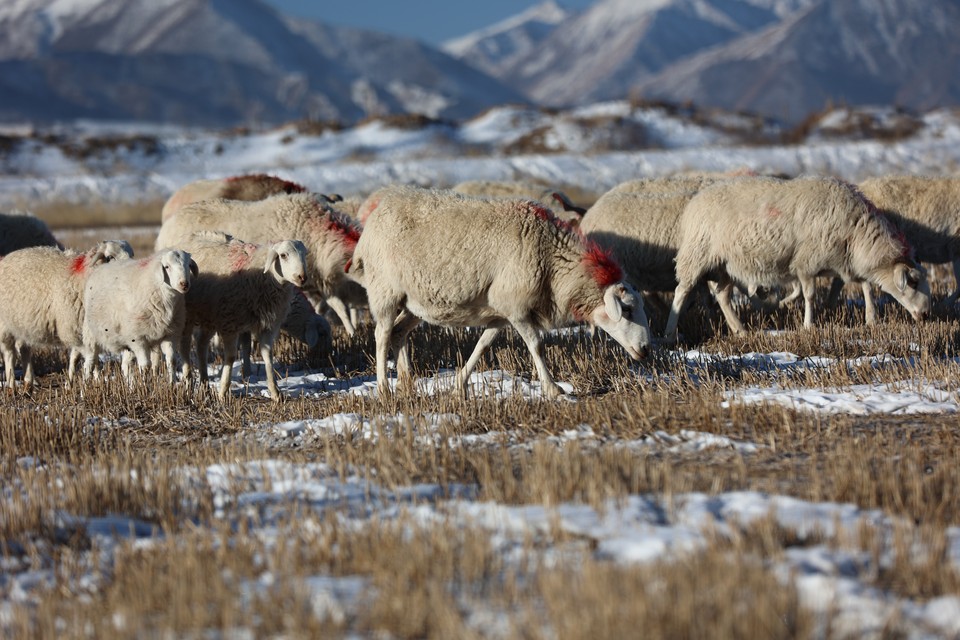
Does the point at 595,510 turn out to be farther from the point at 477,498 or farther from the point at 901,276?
the point at 901,276

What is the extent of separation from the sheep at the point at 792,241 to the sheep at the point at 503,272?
2.06m

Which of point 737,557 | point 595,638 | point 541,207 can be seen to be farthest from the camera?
point 541,207

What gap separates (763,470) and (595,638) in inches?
90.4

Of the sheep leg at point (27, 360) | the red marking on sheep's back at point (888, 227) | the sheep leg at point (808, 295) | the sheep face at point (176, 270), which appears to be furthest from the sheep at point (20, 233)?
the red marking on sheep's back at point (888, 227)

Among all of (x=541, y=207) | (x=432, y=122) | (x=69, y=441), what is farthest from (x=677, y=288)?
(x=432, y=122)

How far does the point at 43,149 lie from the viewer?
43.8 metres

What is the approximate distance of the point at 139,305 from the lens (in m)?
8.52

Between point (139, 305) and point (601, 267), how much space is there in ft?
12.2

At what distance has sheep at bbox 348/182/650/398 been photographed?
7848mm

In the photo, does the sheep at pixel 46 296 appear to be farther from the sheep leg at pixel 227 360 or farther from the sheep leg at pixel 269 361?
the sheep leg at pixel 269 361

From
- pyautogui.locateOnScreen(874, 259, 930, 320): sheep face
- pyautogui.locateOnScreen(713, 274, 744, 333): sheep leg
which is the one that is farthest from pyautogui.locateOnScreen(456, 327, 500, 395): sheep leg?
pyautogui.locateOnScreen(874, 259, 930, 320): sheep face

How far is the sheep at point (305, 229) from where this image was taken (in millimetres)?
11047

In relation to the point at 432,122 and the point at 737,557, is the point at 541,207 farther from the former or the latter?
the point at 432,122

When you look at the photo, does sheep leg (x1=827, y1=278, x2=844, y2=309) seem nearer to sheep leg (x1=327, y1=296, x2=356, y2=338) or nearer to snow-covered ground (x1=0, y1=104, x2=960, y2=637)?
snow-covered ground (x1=0, y1=104, x2=960, y2=637)
